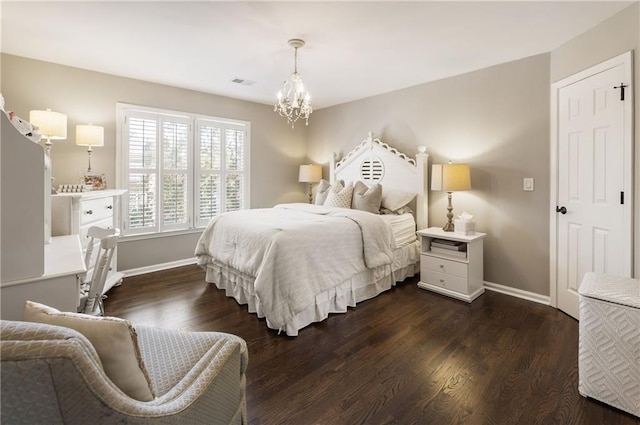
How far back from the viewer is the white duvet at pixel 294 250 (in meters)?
2.49

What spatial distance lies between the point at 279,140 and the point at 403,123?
2284 millimetres

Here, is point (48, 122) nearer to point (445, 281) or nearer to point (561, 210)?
point (445, 281)

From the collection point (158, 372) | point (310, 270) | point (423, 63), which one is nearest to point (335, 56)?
point (423, 63)

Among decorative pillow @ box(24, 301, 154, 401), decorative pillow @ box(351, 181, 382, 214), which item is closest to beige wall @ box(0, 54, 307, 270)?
decorative pillow @ box(351, 181, 382, 214)

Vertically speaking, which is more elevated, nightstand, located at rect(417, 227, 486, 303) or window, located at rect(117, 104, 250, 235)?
window, located at rect(117, 104, 250, 235)

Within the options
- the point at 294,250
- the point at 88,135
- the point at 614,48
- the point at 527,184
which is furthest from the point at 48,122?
the point at 614,48

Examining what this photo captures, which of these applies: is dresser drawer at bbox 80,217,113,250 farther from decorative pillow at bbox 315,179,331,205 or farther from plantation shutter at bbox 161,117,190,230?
decorative pillow at bbox 315,179,331,205

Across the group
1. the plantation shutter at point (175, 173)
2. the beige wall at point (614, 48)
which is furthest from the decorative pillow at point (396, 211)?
the plantation shutter at point (175, 173)

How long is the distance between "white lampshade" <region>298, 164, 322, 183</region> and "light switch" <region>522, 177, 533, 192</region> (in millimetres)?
3139

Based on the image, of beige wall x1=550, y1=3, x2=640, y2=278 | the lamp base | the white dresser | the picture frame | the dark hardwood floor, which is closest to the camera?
the dark hardwood floor

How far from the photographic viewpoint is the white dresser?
8.79ft

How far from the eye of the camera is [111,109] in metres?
3.87

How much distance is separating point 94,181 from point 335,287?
9.89ft

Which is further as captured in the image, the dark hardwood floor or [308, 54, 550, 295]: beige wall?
[308, 54, 550, 295]: beige wall
